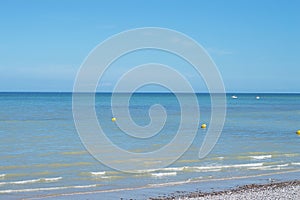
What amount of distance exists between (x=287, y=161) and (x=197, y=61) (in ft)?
38.0

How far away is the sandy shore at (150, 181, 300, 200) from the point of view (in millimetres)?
14480

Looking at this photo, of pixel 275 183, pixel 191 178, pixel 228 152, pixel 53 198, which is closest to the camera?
pixel 53 198

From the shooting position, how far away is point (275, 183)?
17500 mm

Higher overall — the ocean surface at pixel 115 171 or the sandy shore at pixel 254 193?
the ocean surface at pixel 115 171

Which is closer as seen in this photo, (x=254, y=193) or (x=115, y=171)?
(x=254, y=193)

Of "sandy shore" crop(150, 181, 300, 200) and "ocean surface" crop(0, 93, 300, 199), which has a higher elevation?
"ocean surface" crop(0, 93, 300, 199)

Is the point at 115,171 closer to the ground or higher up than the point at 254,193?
higher up

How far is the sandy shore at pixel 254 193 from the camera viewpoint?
14480 millimetres

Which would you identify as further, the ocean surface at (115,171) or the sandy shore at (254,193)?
the ocean surface at (115,171)

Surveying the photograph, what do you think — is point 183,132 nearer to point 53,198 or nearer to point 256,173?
point 256,173

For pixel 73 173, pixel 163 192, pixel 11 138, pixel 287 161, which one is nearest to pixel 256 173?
pixel 287 161

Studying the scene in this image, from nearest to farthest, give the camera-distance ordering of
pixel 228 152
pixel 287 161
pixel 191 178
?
pixel 191 178
pixel 287 161
pixel 228 152

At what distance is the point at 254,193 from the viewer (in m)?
15.1

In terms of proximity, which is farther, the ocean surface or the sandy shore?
the ocean surface
